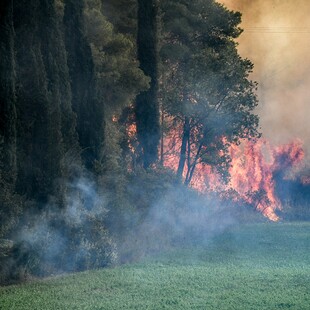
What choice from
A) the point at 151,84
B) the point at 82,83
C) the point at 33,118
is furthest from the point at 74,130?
the point at 151,84

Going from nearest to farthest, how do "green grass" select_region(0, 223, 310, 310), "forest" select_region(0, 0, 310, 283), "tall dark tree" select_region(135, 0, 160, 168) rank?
"green grass" select_region(0, 223, 310, 310), "forest" select_region(0, 0, 310, 283), "tall dark tree" select_region(135, 0, 160, 168)

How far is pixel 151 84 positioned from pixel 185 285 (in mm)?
19229

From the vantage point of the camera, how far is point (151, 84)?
35.6 m

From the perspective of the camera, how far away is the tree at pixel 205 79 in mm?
42250

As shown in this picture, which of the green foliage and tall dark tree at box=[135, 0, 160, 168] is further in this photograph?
tall dark tree at box=[135, 0, 160, 168]

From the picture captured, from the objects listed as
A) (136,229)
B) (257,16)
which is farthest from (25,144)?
(257,16)

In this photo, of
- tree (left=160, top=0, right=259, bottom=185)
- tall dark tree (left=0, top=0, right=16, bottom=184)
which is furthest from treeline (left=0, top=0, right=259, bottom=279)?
tree (left=160, top=0, right=259, bottom=185)

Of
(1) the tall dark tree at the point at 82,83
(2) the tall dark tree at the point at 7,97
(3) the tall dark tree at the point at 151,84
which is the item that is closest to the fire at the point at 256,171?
(3) the tall dark tree at the point at 151,84

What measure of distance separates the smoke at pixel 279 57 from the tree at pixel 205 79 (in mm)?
16960

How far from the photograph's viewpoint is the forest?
19516 mm

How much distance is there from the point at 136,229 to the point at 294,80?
143 ft

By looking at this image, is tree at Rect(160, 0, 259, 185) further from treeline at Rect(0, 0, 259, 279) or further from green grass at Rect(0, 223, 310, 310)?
green grass at Rect(0, 223, 310, 310)

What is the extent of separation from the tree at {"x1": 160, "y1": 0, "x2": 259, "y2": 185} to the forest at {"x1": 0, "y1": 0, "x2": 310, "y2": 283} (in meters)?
0.07

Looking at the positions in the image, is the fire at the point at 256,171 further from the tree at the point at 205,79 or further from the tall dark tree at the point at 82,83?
the tall dark tree at the point at 82,83
